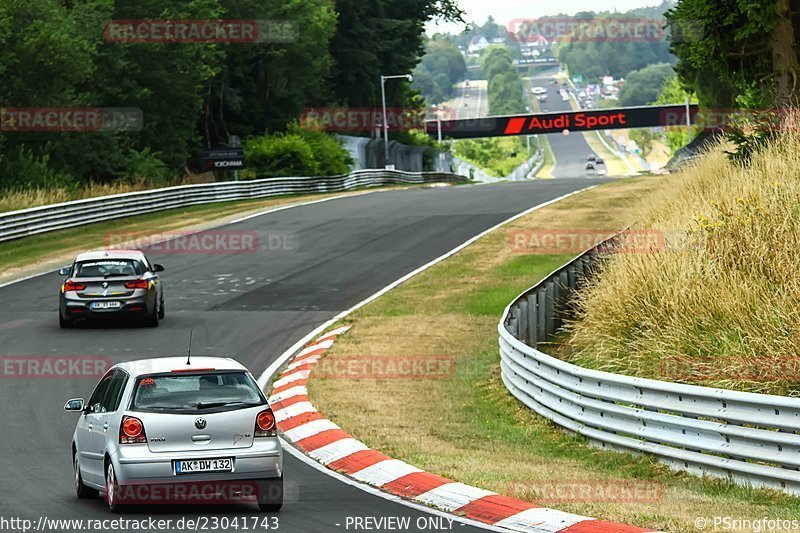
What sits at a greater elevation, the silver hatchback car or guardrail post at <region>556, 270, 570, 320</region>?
the silver hatchback car

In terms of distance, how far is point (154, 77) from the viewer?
5884 cm

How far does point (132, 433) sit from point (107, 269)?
45.2 ft

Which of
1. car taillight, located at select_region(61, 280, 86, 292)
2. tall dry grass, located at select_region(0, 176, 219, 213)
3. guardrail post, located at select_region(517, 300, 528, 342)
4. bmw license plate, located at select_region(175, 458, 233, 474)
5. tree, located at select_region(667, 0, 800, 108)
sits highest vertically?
tree, located at select_region(667, 0, 800, 108)

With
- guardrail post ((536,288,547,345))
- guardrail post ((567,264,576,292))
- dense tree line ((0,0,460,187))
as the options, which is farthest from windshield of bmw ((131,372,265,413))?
dense tree line ((0,0,460,187))

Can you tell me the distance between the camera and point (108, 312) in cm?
2391

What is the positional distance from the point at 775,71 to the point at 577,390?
45.8 feet

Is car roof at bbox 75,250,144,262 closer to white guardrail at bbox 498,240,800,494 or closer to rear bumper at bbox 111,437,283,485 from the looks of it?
white guardrail at bbox 498,240,800,494

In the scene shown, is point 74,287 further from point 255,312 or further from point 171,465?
point 171,465

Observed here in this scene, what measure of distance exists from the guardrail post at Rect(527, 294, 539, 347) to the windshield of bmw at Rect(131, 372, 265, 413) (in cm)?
1052

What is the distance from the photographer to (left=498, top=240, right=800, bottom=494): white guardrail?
463 inches

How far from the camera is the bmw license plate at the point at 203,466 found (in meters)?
10.9

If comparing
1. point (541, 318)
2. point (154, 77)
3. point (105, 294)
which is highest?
point (154, 77)

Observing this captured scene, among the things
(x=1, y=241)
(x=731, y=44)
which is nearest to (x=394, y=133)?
(x=1, y=241)

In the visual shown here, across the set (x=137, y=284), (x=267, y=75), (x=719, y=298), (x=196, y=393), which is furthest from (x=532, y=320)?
(x=267, y=75)
